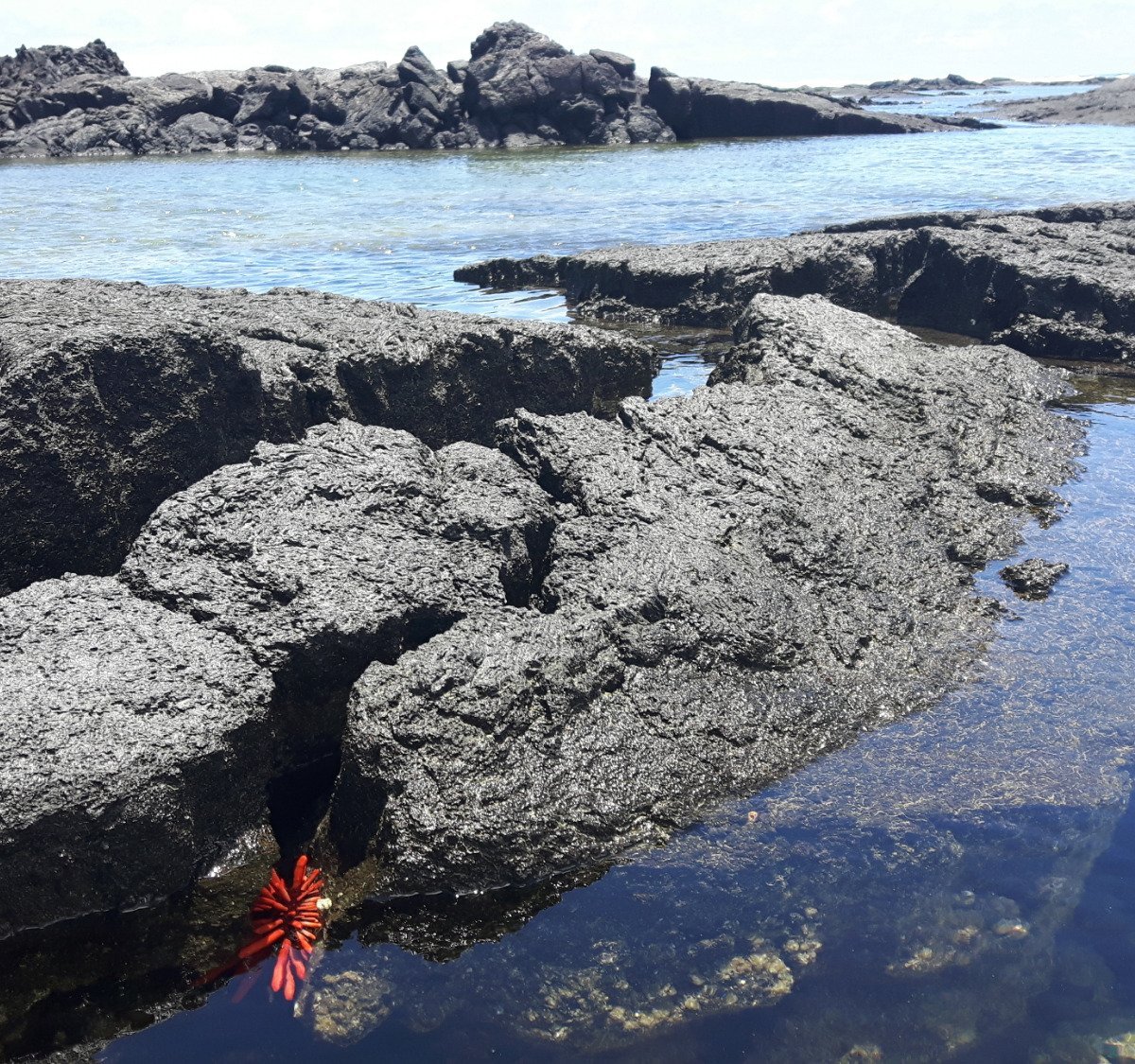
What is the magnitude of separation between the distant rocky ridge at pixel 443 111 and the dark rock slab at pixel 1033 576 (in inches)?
1931

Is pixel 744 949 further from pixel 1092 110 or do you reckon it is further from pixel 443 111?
pixel 1092 110

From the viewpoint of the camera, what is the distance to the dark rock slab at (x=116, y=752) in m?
3.29

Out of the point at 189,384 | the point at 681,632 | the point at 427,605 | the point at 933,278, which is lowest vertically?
the point at 681,632

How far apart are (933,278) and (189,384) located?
8.01m

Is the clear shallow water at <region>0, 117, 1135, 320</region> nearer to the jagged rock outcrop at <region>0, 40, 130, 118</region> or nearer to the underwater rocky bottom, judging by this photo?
the underwater rocky bottom

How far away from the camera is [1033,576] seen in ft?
17.1

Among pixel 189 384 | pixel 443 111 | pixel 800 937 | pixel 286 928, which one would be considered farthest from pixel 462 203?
pixel 443 111

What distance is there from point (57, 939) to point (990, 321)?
9348mm

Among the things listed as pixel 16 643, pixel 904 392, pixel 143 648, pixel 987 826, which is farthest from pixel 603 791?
pixel 904 392

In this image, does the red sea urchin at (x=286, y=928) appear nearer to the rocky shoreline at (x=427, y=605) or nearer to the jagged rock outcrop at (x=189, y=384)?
the rocky shoreline at (x=427, y=605)

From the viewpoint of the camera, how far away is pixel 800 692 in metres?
4.23

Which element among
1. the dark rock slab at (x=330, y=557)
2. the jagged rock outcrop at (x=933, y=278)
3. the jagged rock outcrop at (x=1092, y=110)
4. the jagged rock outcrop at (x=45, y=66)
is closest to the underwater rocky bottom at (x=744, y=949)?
the dark rock slab at (x=330, y=557)

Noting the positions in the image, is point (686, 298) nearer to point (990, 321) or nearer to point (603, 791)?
point (990, 321)

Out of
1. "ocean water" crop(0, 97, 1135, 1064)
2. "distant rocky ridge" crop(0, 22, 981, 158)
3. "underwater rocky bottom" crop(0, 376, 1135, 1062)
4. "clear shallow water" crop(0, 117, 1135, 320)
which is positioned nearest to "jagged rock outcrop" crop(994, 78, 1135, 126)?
"distant rocky ridge" crop(0, 22, 981, 158)
